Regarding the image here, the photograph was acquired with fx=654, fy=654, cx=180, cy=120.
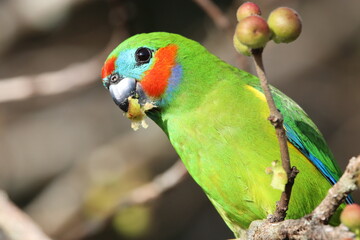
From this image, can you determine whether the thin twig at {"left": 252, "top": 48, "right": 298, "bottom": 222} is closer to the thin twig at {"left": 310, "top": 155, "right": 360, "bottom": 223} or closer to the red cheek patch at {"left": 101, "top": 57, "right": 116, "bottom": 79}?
the thin twig at {"left": 310, "top": 155, "right": 360, "bottom": 223}

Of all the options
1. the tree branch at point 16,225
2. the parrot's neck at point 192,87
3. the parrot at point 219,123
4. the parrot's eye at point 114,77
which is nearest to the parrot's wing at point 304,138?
the parrot at point 219,123

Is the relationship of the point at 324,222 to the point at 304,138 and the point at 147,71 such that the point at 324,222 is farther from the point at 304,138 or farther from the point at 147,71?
the point at 147,71

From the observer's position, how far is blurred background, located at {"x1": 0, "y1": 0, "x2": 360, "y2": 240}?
5.14 metres

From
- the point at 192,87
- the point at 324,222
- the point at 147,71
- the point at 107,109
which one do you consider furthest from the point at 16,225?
the point at 107,109

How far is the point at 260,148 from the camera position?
2.81 meters

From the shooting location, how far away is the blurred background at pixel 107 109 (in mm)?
5137

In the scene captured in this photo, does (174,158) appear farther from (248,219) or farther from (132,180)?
(248,219)

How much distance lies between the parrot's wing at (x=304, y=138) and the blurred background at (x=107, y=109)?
1706 millimetres

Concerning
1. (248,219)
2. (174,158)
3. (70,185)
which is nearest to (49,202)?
(70,185)

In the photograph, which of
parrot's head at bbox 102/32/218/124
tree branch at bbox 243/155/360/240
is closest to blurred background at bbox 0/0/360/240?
parrot's head at bbox 102/32/218/124

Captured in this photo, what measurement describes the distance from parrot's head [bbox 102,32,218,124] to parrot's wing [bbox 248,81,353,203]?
0.37 metres

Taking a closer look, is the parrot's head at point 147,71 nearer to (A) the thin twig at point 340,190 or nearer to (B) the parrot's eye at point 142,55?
(B) the parrot's eye at point 142,55

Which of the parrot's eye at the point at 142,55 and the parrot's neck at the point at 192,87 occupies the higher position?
the parrot's eye at the point at 142,55

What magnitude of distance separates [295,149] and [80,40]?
4362mm
